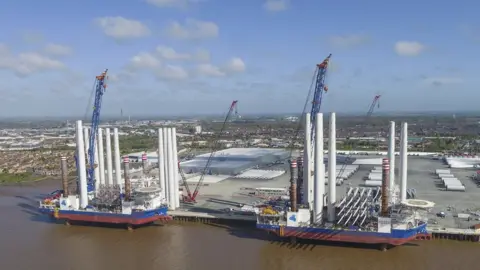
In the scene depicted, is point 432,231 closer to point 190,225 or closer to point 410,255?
point 410,255

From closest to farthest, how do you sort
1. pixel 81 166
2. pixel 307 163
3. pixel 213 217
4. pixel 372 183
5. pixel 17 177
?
pixel 307 163
pixel 213 217
pixel 81 166
pixel 372 183
pixel 17 177

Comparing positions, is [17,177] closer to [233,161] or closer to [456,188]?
[233,161]

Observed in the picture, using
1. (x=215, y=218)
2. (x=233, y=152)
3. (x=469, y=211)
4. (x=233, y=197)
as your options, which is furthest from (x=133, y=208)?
(x=233, y=152)

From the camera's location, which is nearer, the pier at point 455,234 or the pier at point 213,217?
the pier at point 455,234

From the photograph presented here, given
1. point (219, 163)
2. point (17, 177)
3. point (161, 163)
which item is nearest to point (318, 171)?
point (161, 163)

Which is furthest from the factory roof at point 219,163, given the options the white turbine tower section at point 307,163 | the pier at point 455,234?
the pier at point 455,234

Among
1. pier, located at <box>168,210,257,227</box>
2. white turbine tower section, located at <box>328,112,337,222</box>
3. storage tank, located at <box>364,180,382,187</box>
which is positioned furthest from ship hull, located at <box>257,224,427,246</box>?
storage tank, located at <box>364,180,382,187</box>

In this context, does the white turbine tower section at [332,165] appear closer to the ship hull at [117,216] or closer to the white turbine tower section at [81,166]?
the ship hull at [117,216]
